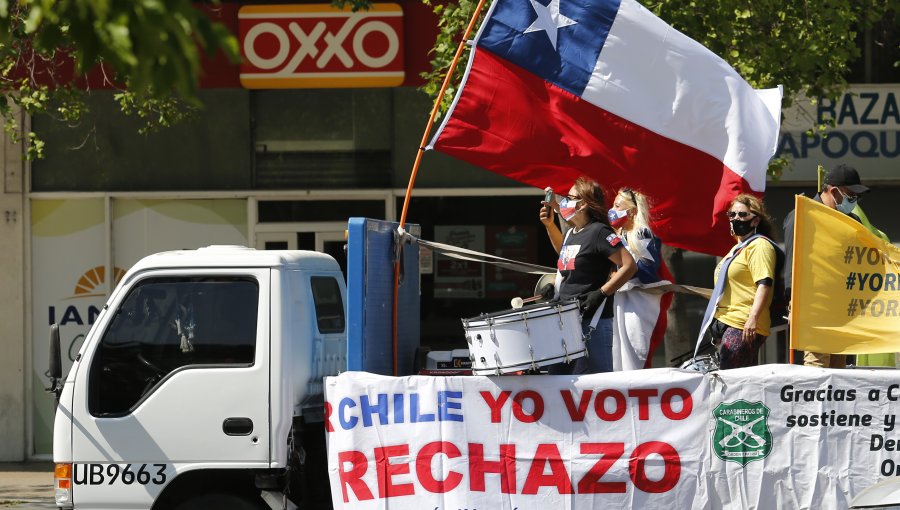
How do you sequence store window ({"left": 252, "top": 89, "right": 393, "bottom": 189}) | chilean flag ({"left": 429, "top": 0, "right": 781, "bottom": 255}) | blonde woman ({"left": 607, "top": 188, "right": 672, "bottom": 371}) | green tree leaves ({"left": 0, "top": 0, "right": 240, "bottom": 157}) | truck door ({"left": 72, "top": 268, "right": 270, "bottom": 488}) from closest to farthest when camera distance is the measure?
green tree leaves ({"left": 0, "top": 0, "right": 240, "bottom": 157}), truck door ({"left": 72, "top": 268, "right": 270, "bottom": 488}), blonde woman ({"left": 607, "top": 188, "right": 672, "bottom": 371}), chilean flag ({"left": 429, "top": 0, "right": 781, "bottom": 255}), store window ({"left": 252, "top": 89, "right": 393, "bottom": 189})

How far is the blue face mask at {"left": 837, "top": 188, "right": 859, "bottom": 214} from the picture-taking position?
288 inches

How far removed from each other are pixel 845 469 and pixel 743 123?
2.39m

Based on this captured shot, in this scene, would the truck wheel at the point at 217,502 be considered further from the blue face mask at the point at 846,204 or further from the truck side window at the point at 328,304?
the blue face mask at the point at 846,204

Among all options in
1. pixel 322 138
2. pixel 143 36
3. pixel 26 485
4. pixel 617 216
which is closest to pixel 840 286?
pixel 617 216

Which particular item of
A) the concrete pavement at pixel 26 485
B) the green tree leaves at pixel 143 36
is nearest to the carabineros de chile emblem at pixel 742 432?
the green tree leaves at pixel 143 36

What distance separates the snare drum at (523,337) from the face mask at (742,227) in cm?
136

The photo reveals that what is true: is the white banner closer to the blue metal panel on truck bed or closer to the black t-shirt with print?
the blue metal panel on truck bed

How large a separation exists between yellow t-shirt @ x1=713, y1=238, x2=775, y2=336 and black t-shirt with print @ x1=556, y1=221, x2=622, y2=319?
24.8 inches

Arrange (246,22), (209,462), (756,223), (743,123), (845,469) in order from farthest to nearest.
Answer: (246,22), (743,123), (756,223), (209,462), (845,469)

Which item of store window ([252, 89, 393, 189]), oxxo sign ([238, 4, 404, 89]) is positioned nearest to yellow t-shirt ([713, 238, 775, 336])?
oxxo sign ([238, 4, 404, 89])

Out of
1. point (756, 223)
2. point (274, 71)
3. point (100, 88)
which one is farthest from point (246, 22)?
point (756, 223)

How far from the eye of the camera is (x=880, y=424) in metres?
5.87

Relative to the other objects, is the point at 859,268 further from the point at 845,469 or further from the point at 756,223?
the point at 845,469

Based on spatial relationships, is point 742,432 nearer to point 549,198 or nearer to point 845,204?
point 549,198
